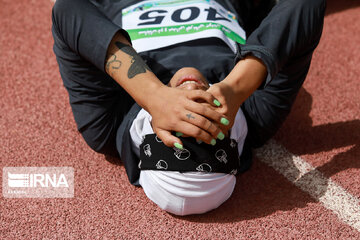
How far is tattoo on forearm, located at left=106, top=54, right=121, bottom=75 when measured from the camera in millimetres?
1454

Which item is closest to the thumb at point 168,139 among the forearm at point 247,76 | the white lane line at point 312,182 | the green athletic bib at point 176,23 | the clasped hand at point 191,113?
the clasped hand at point 191,113

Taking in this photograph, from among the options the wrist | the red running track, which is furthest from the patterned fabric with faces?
the red running track

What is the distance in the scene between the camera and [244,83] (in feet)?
4.73

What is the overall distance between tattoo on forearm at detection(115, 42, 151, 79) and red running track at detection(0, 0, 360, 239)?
0.50 m

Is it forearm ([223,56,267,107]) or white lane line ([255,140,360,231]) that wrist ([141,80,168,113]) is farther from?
white lane line ([255,140,360,231])

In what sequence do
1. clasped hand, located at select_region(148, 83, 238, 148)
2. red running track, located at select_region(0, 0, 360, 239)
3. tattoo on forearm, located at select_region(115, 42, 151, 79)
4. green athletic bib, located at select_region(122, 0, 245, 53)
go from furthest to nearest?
1. green athletic bib, located at select_region(122, 0, 245, 53)
2. red running track, located at select_region(0, 0, 360, 239)
3. tattoo on forearm, located at select_region(115, 42, 151, 79)
4. clasped hand, located at select_region(148, 83, 238, 148)

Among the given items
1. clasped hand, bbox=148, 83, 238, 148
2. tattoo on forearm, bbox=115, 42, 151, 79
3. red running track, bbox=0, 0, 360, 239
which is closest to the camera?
clasped hand, bbox=148, 83, 238, 148

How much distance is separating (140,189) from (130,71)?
496 mm

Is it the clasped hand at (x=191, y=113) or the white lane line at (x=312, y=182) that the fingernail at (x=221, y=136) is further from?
the white lane line at (x=312, y=182)

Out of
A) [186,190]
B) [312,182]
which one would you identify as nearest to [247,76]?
[186,190]

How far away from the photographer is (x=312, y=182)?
1733 mm

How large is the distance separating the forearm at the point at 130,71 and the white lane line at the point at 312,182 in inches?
26.2

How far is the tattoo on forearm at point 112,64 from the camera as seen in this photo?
145cm

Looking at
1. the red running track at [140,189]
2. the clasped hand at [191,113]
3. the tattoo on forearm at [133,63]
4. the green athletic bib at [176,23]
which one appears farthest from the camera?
the green athletic bib at [176,23]
